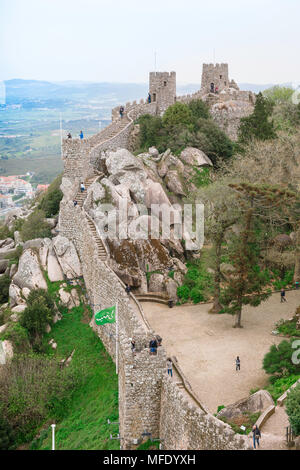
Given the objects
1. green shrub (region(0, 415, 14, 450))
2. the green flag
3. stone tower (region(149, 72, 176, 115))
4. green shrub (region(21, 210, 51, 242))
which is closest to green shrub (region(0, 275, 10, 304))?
green shrub (region(21, 210, 51, 242))

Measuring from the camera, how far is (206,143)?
4247 cm

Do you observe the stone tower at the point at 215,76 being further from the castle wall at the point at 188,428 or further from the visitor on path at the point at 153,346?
the castle wall at the point at 188,428

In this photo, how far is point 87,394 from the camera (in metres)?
26.0

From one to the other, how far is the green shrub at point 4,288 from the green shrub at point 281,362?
56.3ft

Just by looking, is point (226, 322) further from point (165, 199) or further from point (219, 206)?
point (165, 199)

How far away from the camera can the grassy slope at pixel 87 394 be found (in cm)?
2214

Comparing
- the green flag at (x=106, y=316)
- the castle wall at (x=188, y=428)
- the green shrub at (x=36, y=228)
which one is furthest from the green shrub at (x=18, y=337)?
the castle wall at (x=188, y=428)

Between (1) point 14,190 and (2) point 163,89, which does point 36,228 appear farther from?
(1) point 14,190

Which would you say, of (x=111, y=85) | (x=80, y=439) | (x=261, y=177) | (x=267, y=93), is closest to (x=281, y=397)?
(x=80, y=439)

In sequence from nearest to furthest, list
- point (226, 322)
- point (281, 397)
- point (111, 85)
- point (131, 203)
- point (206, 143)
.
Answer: point (281, 397) → point (226, 322) → point (131, 203) → point (206, 143) → point (111, 85)

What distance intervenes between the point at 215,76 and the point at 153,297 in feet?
97.3

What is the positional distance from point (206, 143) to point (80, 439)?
84.6ft

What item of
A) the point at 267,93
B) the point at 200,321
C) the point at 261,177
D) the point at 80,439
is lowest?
the point at 80,439

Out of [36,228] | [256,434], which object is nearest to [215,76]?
[36,228]
